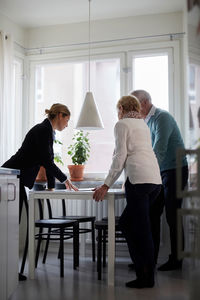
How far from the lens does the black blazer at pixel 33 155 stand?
297 centimetres

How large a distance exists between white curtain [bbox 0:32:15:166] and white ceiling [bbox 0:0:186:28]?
35 centimetres

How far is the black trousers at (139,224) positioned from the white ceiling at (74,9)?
84.7 inches

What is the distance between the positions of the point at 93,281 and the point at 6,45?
247 cm

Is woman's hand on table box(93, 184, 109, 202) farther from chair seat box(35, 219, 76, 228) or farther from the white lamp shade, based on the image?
the white lamp shade

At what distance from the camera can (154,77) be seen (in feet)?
13.6

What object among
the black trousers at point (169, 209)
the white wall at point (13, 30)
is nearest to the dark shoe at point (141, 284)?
the black trousers at point (169, 209)

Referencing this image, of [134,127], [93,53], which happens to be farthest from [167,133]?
[93,53]

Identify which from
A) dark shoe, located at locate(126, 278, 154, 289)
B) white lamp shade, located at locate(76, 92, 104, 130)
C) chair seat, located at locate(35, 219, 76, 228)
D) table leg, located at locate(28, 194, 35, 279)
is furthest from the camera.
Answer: white lamp shade, located at locate(76, 92, 104, 130)

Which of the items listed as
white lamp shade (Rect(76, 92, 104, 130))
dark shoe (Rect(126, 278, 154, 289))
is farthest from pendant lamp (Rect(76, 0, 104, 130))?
dark shoe (Rect(126, 278, 154, 289))

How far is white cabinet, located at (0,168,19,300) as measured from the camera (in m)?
2.10

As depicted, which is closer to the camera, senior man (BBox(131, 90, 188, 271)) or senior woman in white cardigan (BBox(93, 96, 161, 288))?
senior woman in white cardigan (BBox(93, 96, 161, 288))

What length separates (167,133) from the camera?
318cm

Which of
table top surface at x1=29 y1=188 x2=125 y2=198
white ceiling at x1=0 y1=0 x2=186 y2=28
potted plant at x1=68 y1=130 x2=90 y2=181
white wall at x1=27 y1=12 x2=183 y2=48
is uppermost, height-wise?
white ceiling at x1=0 y1=0 x2=186 y2=28

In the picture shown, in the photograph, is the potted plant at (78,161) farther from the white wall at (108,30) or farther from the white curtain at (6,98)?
the white wall at (108,30)
